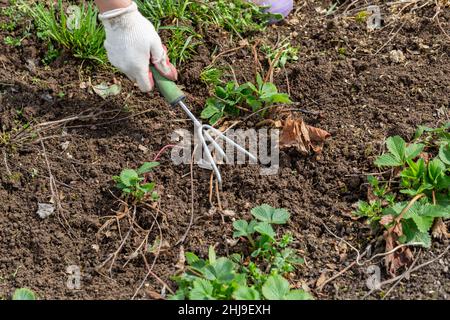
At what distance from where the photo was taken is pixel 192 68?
3287mm

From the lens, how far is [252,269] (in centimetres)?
256

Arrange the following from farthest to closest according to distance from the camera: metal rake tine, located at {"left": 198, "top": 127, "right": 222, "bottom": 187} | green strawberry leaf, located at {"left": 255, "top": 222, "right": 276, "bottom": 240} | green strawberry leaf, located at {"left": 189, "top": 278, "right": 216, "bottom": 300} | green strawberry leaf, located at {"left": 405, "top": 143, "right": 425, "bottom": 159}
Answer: metal rake tine, located at {"left": 198, "top": 127, "right": 222, "bottom": 187} → green strawberry leaf, located at {"left": 405, "top": 143, "right": 425, "bottom": 159} → green strawberry leaf, located at {"left": 255, "top": 222, "right": 276, "bottom": 240} → green strawberry leaf, located at {"left": 189, "top": 278, "right": 216, "bottom": 300}

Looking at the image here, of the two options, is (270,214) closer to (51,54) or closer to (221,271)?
(221,271)

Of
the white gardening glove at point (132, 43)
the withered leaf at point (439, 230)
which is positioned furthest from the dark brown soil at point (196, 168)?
the white gardening glove at point (132, 43)

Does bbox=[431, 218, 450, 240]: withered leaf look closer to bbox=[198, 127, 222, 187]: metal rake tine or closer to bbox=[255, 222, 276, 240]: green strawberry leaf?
bbox=[255, 222, 276, 240]: green strawberry leaf

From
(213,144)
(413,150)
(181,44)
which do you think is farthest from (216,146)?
(413,150)

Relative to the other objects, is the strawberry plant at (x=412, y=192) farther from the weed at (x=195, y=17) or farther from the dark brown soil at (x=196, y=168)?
the weed at (x=195, y=17)

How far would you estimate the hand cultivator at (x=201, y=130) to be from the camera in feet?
9.54

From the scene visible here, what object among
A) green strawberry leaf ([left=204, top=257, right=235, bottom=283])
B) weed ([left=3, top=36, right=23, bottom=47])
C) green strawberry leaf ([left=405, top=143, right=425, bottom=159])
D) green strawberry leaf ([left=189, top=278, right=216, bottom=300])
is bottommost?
green strawberry leaf ([left=189, top=278, right=216, bottom=300])

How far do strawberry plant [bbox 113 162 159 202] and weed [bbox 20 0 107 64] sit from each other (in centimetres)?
71

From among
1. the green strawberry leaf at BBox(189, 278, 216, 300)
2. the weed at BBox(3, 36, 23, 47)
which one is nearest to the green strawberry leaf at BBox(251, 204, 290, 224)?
the green strawberry leaf at BBox(189, 278, 216, 300)

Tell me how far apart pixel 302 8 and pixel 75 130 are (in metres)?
1.35

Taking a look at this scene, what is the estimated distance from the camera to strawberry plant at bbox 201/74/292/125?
300 cm

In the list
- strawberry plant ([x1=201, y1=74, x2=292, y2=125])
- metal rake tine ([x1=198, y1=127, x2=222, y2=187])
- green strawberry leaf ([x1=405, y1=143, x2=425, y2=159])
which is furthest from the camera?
strawberry plant ([x1=201, y1=74, x2=292, y2=125])
